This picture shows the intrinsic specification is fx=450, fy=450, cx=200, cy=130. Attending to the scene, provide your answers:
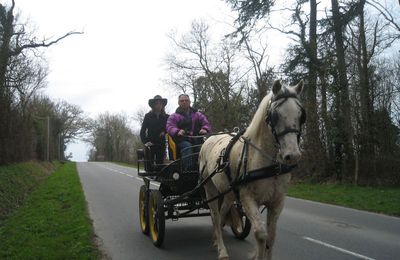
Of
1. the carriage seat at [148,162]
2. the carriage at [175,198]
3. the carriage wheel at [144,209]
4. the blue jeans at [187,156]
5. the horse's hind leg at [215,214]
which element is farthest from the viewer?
the carriage seat at [148,162]

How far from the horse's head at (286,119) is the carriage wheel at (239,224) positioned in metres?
2.76

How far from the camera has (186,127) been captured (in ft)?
26.1

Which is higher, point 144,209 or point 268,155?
point 268,155

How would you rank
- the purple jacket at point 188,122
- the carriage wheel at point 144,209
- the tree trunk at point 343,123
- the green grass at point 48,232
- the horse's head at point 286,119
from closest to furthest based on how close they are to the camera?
the horse's head at point 286,119 → the green grass at point 48,232 → the purple jacket at point 188,122 → the carriage wheel at point 144,209 → the tree trunk at point 343,123

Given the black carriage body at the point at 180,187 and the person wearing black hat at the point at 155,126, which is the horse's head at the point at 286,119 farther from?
the person wearing black hat at the point at 155,126

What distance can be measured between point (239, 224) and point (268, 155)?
9.65 feet

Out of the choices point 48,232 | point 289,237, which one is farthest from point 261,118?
point 48,232

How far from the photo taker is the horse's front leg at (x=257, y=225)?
460cm

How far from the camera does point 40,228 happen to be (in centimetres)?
902

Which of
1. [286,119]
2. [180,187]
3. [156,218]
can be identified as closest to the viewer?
[286,119]

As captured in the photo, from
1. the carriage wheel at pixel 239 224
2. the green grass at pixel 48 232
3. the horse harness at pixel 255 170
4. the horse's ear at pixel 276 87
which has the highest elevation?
the horse's ear at pixel 276 87

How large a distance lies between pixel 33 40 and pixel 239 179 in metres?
24.9

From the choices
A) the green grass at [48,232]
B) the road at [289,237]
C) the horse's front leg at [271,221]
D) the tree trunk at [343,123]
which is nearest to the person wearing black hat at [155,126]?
the road at [289,237]

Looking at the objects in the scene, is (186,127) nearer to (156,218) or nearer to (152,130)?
(152,130)
